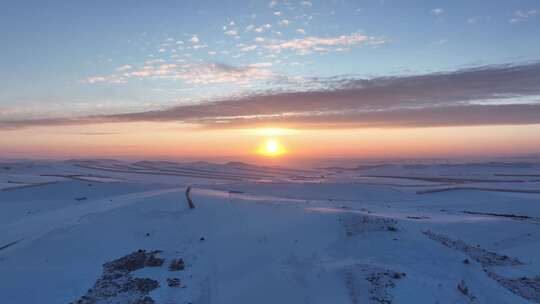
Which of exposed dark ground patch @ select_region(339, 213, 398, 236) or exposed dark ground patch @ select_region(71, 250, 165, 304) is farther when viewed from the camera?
exposed dark ground patch @ select_region(339, 213, 398, 236)

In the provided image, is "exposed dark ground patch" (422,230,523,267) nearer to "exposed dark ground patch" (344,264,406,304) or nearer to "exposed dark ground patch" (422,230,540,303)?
"exposed dark ground patch" (422,230,540,303)

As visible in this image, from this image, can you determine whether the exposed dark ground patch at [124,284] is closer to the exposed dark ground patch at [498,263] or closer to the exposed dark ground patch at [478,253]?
the exposed dark ground patch at [498,263]

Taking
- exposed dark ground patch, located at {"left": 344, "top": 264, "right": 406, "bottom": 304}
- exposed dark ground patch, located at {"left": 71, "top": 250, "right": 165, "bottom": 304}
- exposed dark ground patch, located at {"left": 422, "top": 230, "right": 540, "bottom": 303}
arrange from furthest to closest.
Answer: exposed dark ground patch, located at {"left": 422, "top": 230, "right": 540, "bottom": 303}
exposed dark ground patch, located at {"left": 71, "top": 250, "right": 165, "bottom": 304}
exposed dark ground patch, located at {"left": 344, "top": 264, "right": 406, "bottom": 304}

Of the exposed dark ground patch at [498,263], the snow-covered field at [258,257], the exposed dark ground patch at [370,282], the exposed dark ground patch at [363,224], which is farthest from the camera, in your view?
the exposed dark ground patch at [363,224]

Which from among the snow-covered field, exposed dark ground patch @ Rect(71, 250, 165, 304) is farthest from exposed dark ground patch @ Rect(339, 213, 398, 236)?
exposed dark ground patch @ Rect(71, 250, 165, 304)

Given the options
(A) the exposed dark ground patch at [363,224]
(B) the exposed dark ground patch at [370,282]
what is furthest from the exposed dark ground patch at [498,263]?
(B) the exposed dark ground patch at [370,282]

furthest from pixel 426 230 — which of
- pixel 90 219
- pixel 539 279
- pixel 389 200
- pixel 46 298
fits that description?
pixel 389 200

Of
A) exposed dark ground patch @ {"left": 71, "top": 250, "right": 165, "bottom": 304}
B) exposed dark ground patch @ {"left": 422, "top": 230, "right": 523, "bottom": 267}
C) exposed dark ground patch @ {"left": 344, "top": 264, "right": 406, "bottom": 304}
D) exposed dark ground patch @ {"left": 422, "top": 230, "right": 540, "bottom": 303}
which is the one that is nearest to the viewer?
exposed dark ground patch @ {"left": 344, "top": 264, "right": 406, "bottom": 304}

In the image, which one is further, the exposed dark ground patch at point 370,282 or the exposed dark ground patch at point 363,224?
the exposed dark ground patch at point 363,224

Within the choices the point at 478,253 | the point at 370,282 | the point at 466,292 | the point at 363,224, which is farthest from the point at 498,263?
the point at 370,282
